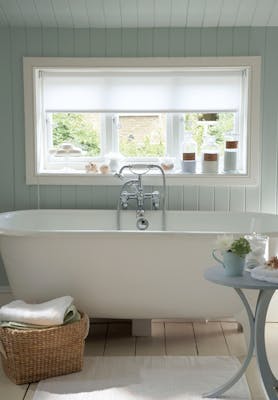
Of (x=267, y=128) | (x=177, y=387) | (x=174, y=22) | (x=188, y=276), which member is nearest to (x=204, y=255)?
(x=188, y=276)

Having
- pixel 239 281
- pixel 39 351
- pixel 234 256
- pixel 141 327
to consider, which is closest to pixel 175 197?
pixel 141 327

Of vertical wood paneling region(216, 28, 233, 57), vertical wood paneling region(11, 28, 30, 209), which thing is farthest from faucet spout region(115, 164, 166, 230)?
vertical wood paneling region(216, 28, 233, 57)

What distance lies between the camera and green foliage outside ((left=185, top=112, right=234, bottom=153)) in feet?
16.7

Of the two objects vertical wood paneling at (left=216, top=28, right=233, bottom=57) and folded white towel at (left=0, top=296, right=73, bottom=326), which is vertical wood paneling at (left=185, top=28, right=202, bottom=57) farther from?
folded white towel at (left=0, top=296, right=73, bottom=326)

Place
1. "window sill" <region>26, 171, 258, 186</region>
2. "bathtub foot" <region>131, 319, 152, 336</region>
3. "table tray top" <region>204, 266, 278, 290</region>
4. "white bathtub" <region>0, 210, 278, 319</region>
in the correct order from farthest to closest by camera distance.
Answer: "window sill" <region>26, 171, 258, 186</region> → "bathtub foot" <region>131, 319, 152, 336</region> → "white bathtub" <region>0, 210, 278, 319</region> → "table tray top" <region>204, 266, 278, 290</region>

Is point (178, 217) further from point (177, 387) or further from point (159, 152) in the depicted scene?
point (177, 387)

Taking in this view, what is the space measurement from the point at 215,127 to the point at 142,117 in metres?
0.56

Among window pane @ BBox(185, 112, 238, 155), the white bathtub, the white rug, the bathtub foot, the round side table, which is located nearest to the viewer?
the round side table

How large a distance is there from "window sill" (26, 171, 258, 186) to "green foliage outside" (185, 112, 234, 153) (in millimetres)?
335

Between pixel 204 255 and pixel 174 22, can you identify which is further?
pixel 174 22

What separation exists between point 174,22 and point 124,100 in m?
0.67

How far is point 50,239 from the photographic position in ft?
13.3

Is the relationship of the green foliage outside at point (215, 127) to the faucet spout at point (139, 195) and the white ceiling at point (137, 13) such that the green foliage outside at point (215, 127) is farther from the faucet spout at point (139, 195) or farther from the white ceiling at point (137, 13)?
the white ceiling at point (137, 13)

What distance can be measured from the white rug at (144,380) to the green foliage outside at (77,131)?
1.79 m
